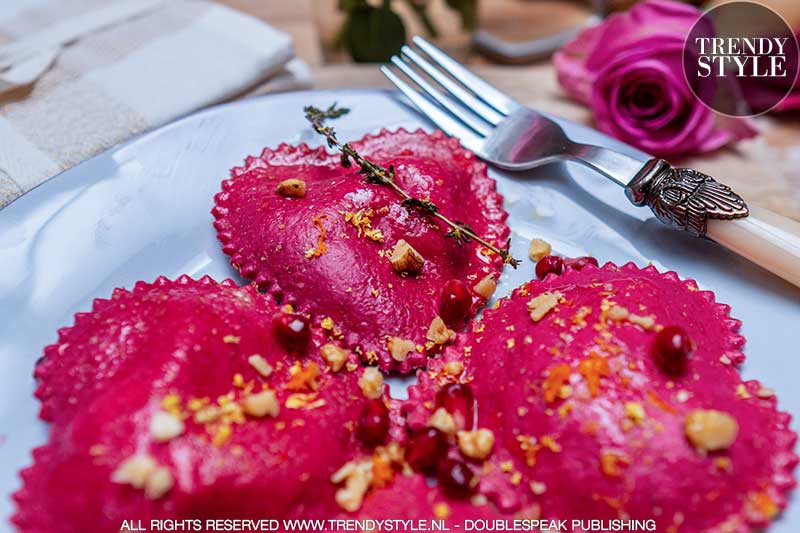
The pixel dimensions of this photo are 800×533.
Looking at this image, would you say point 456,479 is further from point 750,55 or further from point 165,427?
point 750,55

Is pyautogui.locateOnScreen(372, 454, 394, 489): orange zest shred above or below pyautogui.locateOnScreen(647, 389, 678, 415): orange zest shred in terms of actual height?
below

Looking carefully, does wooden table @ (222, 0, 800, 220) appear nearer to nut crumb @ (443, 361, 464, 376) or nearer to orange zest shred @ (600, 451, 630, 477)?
nut crumb @ (443, 361, 464, 376)

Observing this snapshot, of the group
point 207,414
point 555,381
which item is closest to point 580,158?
point 555,381

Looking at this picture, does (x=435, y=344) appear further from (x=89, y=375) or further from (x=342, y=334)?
(x=89, y=375)

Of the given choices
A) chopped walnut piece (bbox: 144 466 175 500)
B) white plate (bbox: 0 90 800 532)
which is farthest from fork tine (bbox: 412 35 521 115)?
chopped walnut piece (bbox: 144 466 175 500)

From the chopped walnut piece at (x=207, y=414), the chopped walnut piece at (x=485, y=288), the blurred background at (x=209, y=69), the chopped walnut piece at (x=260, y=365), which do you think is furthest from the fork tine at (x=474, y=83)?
the chopped walnut piece at (x=207, y=414)

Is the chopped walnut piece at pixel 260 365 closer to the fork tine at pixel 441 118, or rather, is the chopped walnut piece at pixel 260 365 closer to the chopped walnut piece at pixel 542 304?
the chopped walnut piece at pixel 542 304

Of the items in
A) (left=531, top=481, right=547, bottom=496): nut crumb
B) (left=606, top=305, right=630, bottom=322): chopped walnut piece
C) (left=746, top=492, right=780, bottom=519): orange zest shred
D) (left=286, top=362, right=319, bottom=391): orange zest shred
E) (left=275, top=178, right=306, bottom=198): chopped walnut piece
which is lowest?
(left=531, top=481, right=547, bottom=496): nut crumb
